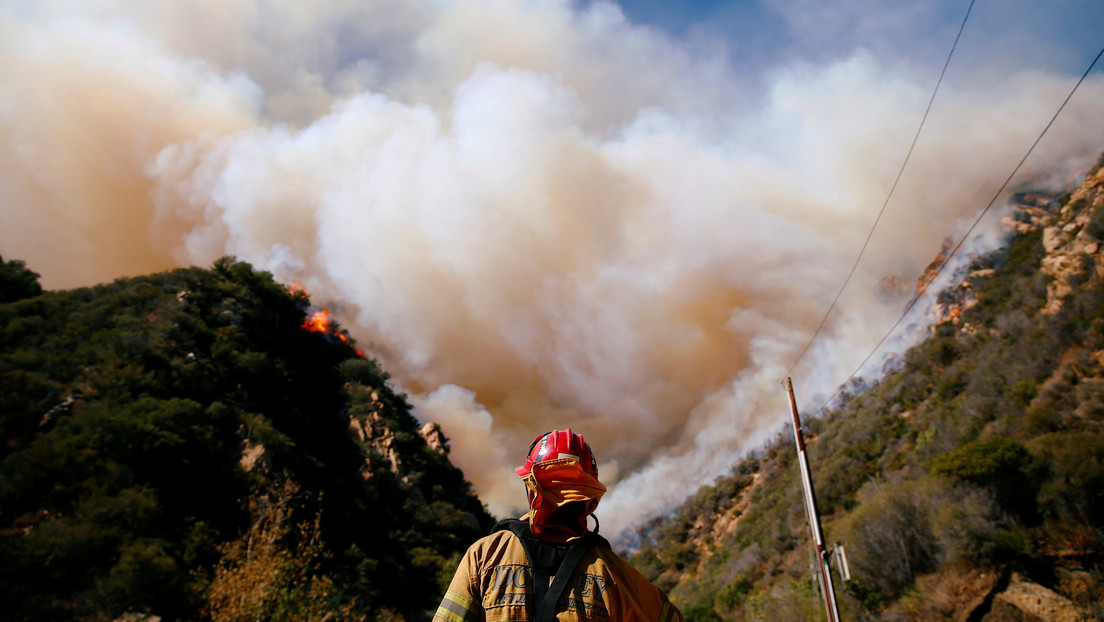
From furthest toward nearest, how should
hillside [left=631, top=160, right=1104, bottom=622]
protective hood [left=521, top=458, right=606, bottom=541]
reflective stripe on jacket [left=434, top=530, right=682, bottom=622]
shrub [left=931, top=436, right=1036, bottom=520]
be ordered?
shrub [left=931, top=436, right=1036, bottom=520] < hillside [left=631, top=160, right=1104, bottom=622] < protective hood [left=521, top=458, right=606, bottom=541] < reflective stripe on jacket [left=434, top=530, right=682, bottom=622]

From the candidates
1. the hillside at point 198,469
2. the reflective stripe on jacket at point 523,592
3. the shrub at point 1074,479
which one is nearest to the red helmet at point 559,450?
the reflective stripe on jacket at point 523,592

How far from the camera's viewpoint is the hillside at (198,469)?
17922mm

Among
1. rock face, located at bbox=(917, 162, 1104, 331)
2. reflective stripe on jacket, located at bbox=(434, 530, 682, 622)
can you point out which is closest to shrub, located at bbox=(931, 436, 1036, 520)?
rock face, located at bbox=(917, 162, 1104, 331)

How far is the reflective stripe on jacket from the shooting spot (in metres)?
2.80

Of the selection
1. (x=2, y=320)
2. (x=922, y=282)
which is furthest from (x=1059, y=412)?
(x=922, y=282)

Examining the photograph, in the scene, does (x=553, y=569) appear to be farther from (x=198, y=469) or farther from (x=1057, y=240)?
(x=1057, y=240)

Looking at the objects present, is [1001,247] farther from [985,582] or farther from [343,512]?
[343,512]

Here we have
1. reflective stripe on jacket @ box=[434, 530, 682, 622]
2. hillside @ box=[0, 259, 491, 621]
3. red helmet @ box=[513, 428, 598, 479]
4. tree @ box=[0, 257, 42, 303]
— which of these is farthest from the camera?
tree @ box=[0, 257, 42, 303]

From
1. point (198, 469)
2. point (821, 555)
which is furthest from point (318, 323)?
point (821, 555)

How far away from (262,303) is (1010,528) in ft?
197

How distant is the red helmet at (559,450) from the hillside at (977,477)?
→ 19270 millimetres

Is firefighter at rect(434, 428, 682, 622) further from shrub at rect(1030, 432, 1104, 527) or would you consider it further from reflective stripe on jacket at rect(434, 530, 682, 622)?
shrub at rect(1030, 432, 1104, 527)

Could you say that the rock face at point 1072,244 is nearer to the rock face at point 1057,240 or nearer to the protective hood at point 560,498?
the rock face at point 1057,240

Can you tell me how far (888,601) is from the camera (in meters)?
19.4
